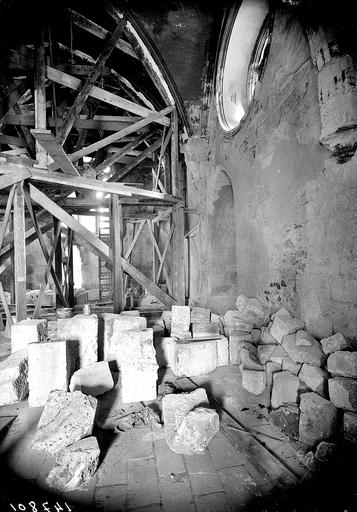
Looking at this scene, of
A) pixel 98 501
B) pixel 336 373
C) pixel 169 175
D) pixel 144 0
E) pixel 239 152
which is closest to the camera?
pixel 98 501

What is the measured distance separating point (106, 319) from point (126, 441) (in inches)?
85.8

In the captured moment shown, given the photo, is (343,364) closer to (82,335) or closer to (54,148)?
(82,335)

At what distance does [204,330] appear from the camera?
15.4 ft

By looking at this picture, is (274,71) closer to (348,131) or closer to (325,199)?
(348,131)

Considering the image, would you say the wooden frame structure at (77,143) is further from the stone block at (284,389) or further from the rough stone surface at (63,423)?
the stone block at (284,389)

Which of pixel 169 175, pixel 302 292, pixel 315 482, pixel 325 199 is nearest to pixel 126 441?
pixel 315 482

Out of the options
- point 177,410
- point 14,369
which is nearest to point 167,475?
point 177,410

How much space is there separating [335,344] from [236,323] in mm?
1845

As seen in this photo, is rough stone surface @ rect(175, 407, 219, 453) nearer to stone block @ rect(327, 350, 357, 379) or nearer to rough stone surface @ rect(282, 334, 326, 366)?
rough stone surface @ rect(282, 334, 326, 366)

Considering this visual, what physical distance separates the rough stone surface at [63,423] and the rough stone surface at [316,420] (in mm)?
2030

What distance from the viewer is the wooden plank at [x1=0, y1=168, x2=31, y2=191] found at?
452 cm

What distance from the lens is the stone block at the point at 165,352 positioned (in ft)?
14.0

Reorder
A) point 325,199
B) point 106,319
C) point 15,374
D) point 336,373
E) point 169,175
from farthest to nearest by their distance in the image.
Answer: point 169,175 → point 106,319 → point 15,374 → point 325,199 → point 336,373

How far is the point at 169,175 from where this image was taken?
7.41 metres
